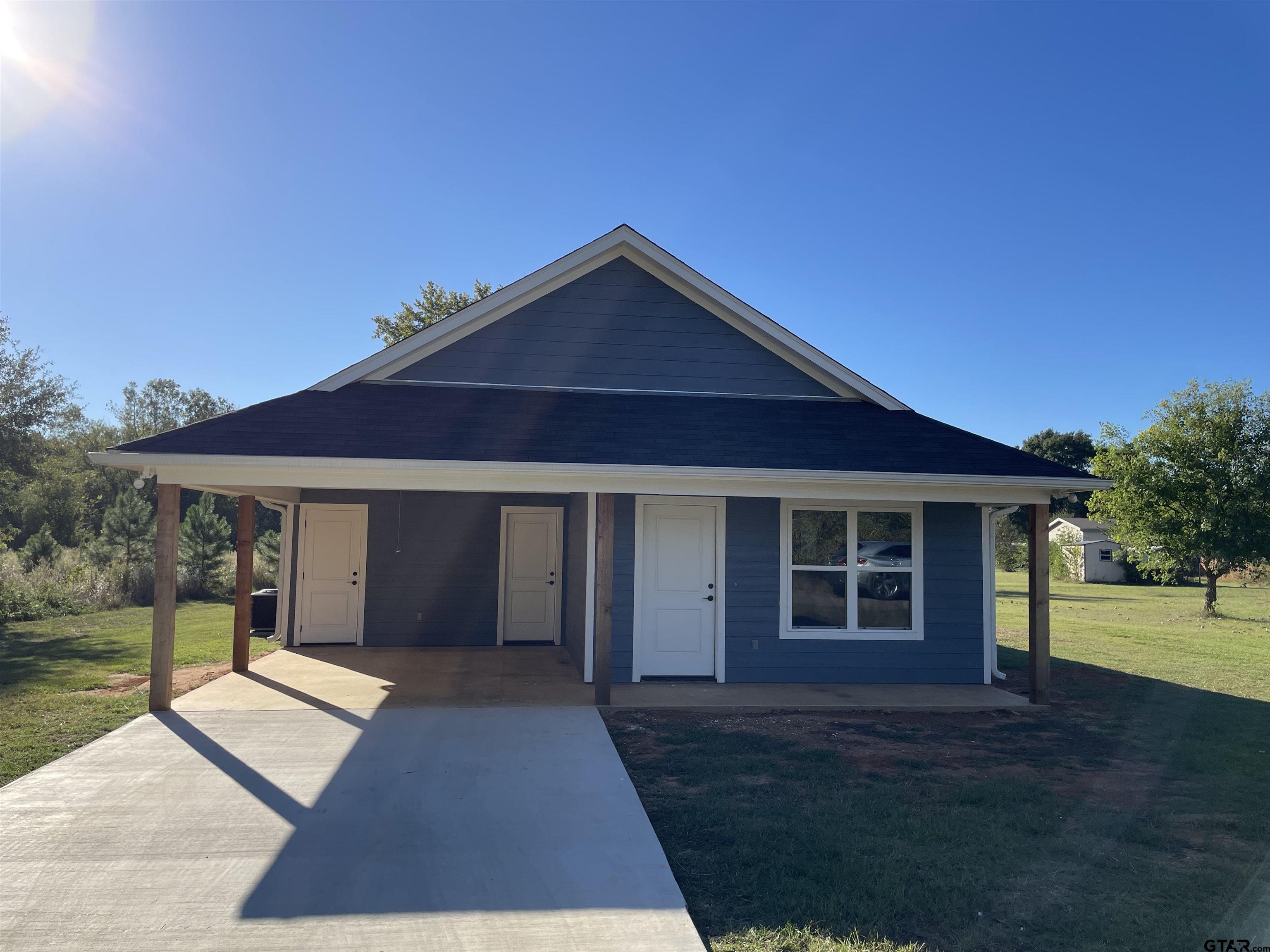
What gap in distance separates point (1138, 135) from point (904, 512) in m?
7.51

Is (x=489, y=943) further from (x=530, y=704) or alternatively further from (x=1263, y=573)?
(x=1263, y=573)

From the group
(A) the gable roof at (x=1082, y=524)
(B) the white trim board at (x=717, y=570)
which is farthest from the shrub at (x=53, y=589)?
(A) the gable roof at (x=1082, y=524)

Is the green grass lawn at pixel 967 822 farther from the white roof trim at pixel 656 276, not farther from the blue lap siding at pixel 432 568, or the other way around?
the blue lap siding at pixel 432 568

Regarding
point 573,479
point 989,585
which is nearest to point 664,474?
point 573,479

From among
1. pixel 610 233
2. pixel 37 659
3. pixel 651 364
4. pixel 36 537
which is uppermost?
pixel 610 233

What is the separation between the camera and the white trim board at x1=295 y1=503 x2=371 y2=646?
1243 cm

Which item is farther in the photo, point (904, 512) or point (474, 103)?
point (474, 103)

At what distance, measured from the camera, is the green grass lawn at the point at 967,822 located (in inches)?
151

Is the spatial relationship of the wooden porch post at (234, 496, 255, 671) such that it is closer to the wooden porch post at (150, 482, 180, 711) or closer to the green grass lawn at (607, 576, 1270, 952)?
the wooden porch post at (150, 482, 180, 711)

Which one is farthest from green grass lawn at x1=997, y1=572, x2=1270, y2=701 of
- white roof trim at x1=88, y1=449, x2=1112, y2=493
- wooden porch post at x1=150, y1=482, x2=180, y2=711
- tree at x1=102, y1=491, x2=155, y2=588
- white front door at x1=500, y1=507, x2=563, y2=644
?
tree at x1=102, y1=491, x2=155, y2=588

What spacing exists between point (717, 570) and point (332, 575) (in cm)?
649

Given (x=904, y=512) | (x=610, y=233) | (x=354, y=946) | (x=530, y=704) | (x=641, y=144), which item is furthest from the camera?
(x=641, y=144)

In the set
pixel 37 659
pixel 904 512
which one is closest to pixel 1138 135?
pixel 904 512

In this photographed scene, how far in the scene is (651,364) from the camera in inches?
424
